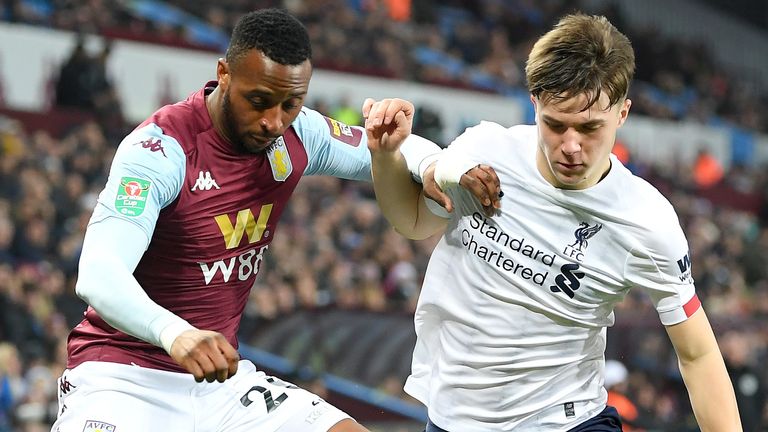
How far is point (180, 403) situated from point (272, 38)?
1.27 metres

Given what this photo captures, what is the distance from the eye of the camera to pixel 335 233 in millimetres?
13727

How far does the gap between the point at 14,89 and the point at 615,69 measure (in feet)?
35.0

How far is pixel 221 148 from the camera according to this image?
416 cm

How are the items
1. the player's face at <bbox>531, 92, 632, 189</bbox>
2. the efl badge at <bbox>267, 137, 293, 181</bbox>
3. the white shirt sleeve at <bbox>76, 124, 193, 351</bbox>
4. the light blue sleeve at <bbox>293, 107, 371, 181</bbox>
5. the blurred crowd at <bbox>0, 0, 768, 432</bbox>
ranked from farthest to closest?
the blurred crowd at <bbox>0, 0, 768, 432</bbox>, the light blue sleeve at <bbox>293, 107, 371, 181</bbox>, the efl badge at <bbox>267, 137, 293, 181</bbox>, the player's face at <bbox>531, 92, 632, 189</bbox>, the white shirt sleeve at <bbox>76, 124, 193, 351</bbox>

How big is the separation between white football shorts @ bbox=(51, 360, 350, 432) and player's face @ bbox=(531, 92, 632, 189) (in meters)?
1.15

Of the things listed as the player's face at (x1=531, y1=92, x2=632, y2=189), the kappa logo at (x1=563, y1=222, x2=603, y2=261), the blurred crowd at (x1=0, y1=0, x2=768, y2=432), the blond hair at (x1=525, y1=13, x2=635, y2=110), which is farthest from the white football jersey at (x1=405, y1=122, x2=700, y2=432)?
the blurred crowd at (x1=0, y1=0, x2=768, y2=432)

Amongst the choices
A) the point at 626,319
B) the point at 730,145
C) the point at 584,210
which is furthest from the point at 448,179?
the point at 730,145

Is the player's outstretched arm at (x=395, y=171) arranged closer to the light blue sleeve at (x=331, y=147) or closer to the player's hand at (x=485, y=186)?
the light blue sleeve at (x=331, y=147)

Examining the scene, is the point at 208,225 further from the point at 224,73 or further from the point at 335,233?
the point at 335,233

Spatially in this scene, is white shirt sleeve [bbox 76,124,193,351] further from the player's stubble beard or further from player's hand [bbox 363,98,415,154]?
player's hand [bbox 363,98,415,154]

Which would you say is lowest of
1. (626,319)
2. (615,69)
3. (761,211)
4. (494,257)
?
(761,211)

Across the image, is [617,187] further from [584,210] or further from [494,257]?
[494,257]

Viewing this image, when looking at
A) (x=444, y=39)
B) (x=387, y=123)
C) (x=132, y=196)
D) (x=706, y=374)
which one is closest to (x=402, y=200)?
(x=387, y=123)

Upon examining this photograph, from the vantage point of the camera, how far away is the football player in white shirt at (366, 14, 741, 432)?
380 cm
